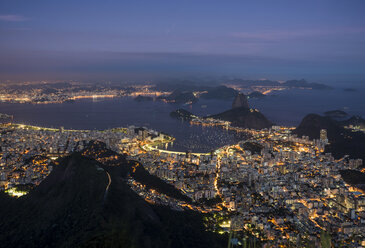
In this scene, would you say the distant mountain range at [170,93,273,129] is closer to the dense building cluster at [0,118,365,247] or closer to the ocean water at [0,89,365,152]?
the ocean water at [0,89,365,152]

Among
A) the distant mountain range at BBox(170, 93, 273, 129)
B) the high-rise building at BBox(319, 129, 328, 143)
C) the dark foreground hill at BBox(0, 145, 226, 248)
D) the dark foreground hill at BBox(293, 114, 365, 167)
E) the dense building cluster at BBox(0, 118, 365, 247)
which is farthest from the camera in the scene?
the distant mountain range at BBox(170, 93, 273, 129)

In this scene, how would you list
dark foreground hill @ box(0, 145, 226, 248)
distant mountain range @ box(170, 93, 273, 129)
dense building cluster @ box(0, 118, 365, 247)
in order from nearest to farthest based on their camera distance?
dark foreground hill @ box(0, 145, 226, 248) → dense building cluster @ box(0, 118, 365, 247) → distant mountain range @ box(170, 93, 273, 129)

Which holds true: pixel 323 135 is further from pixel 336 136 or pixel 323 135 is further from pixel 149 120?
pixel 149 120

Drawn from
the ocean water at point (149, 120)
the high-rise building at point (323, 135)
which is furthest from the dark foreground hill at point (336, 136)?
the ocean water at point (149, 120)

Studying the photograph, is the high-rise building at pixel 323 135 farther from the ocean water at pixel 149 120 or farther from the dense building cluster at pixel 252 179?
the ocean water at pixel 149 120

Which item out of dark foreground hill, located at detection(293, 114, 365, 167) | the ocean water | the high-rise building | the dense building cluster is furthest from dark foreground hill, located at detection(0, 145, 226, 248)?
the high-rise building

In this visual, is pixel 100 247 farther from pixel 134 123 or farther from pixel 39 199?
pixel 134 123
